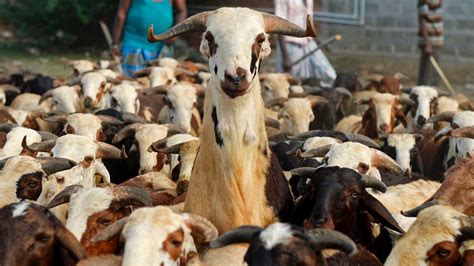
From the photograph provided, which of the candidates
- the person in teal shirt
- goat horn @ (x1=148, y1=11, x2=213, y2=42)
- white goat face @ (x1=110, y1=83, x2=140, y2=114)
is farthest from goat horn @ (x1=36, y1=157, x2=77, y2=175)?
the person in teal shirt

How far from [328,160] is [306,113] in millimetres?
4219

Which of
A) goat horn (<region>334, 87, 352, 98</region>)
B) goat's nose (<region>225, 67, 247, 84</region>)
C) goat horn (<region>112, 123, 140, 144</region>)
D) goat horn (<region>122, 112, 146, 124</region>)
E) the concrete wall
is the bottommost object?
the concrete wall

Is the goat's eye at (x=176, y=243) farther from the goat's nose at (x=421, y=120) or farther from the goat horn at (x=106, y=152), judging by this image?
the goat's nose at (x=421, y=120)

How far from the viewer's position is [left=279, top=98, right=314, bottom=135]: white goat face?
481 inches

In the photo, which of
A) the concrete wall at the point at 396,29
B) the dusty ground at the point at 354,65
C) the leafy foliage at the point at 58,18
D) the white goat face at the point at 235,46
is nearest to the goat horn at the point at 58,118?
the white goat face at the point at 235,46

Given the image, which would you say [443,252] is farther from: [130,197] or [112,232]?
[130,197]

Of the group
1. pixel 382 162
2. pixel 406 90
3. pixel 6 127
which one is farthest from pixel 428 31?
pixel 382 162

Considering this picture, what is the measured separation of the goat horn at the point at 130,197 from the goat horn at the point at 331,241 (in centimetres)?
159

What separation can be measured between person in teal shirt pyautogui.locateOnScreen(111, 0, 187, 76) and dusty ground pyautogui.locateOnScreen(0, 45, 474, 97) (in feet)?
20.1

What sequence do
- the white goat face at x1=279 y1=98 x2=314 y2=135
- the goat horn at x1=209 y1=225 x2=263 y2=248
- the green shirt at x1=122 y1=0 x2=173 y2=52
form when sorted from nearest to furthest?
the goat horn at x1=209 y1=225 x2=263 y2=248 < the white goat face at x1=279 y1=98 x2=314 y2=135 < the green shirt at x1=122 y1=0 x2=173 y2=52

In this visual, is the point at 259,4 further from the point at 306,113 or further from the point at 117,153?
the point at 117,153

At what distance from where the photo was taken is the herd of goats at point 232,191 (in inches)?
236

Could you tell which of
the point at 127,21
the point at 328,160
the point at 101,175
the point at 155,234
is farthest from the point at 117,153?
the point at 127,21

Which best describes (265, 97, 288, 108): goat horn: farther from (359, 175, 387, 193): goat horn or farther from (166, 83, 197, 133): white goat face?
(359, 175, 387, 193): goat horn
